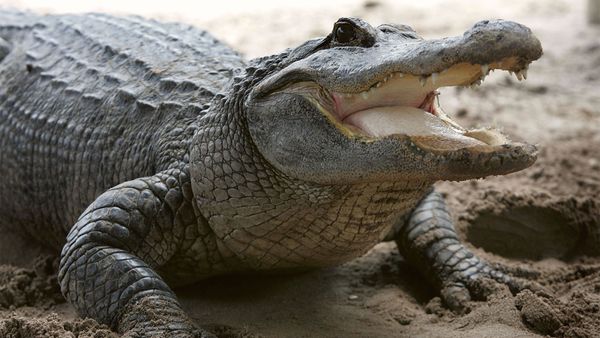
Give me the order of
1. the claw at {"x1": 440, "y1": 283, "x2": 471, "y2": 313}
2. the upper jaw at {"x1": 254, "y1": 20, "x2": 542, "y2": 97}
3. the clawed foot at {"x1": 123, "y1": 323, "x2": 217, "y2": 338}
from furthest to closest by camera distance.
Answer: the claw at {"x1": 440, "y1": 283, "x2": 471, "y2": 313}
the clawed foot at {"x1": 123, "y1": 323, "x2": 217, "y2": 338}
the upper jaw at {"x1": 254, "y1": 20, "x2": 542, "y2": 97}

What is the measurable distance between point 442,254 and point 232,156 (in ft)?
4.06

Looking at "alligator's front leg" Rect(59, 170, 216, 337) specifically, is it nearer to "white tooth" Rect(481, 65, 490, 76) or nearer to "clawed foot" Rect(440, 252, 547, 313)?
"clawed foot" Rect(440, 252, 547, 313)

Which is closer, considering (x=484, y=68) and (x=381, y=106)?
(x=484, y=68)

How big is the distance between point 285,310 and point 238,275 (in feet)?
1.18

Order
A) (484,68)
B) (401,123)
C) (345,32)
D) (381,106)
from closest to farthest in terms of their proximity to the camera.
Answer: (484,68) → (401,123) → (381,106) → (345,32)

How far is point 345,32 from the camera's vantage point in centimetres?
304

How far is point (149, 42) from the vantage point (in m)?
4.30

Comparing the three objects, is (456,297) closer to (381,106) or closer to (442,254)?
(442,254)

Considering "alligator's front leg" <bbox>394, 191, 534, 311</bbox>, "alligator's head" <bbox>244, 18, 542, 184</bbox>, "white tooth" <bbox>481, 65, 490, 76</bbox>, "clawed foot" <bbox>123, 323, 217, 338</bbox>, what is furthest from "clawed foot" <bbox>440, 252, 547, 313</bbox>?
"white tooth" <bbox>481, 65, 490, 76</bbox>

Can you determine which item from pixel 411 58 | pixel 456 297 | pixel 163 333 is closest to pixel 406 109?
pixel 411 58

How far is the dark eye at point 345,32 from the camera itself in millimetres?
3020

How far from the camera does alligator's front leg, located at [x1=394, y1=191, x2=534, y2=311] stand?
369 cm

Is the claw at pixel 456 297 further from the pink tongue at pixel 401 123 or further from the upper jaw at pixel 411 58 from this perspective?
the upper jaw at pixel 411 58

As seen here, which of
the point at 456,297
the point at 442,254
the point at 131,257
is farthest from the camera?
the point at 442,254
